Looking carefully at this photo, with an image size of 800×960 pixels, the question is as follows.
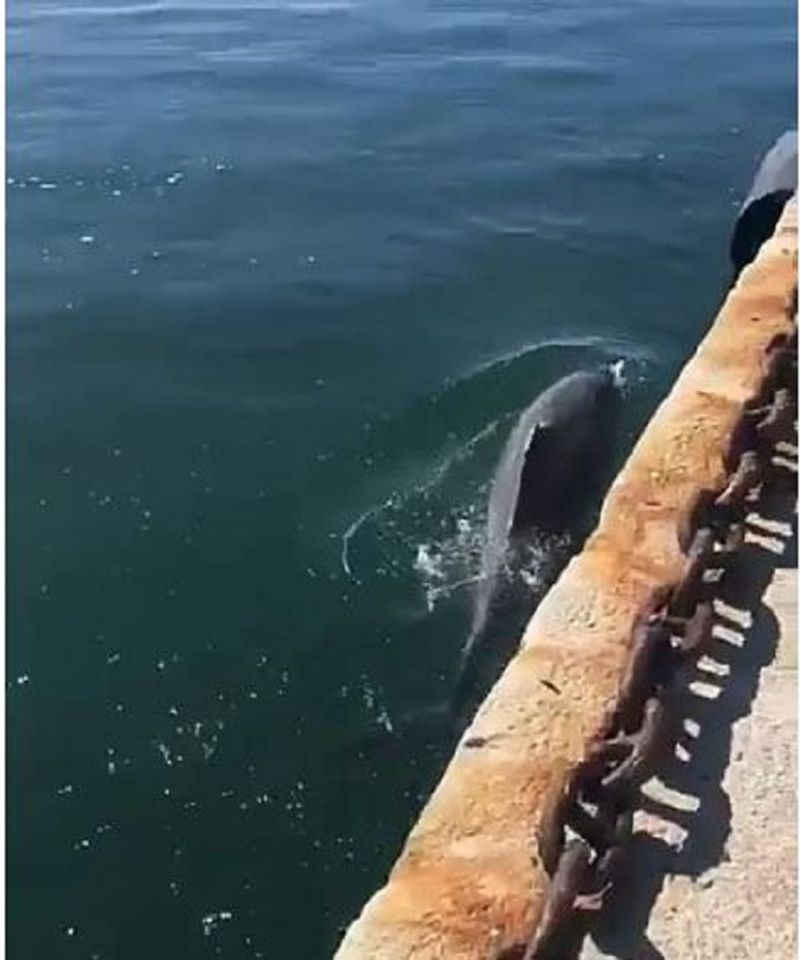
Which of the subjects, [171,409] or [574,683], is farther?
[171,409]

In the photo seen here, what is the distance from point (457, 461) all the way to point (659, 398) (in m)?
1.91

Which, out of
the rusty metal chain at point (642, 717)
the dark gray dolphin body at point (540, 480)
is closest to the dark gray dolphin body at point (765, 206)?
the dark gray dolphin body at point (540, 480)

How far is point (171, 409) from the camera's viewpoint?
1148 centimetres

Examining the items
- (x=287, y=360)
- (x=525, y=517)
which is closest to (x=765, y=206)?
(x=287, y=360)

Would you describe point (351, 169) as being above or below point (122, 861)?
above

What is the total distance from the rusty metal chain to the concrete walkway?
6cm

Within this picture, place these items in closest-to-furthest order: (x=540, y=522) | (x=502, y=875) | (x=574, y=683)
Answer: (x=502, y=875) → (x=574, y=683) → (x=540, y=522)

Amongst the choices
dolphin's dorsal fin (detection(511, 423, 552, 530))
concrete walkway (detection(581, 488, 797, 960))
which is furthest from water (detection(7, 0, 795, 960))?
concrete walkway (detection(581, 488, 797, 960))

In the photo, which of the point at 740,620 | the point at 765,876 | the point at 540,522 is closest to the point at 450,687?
the point at 540,522

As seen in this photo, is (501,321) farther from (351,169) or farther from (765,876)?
(765,876)

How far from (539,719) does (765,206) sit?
358 inches

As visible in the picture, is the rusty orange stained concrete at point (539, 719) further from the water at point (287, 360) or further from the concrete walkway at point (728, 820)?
the water at point (287, 360)

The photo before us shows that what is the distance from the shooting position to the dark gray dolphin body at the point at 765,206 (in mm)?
12891

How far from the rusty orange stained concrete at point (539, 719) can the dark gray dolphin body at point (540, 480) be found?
2462 millimetres
